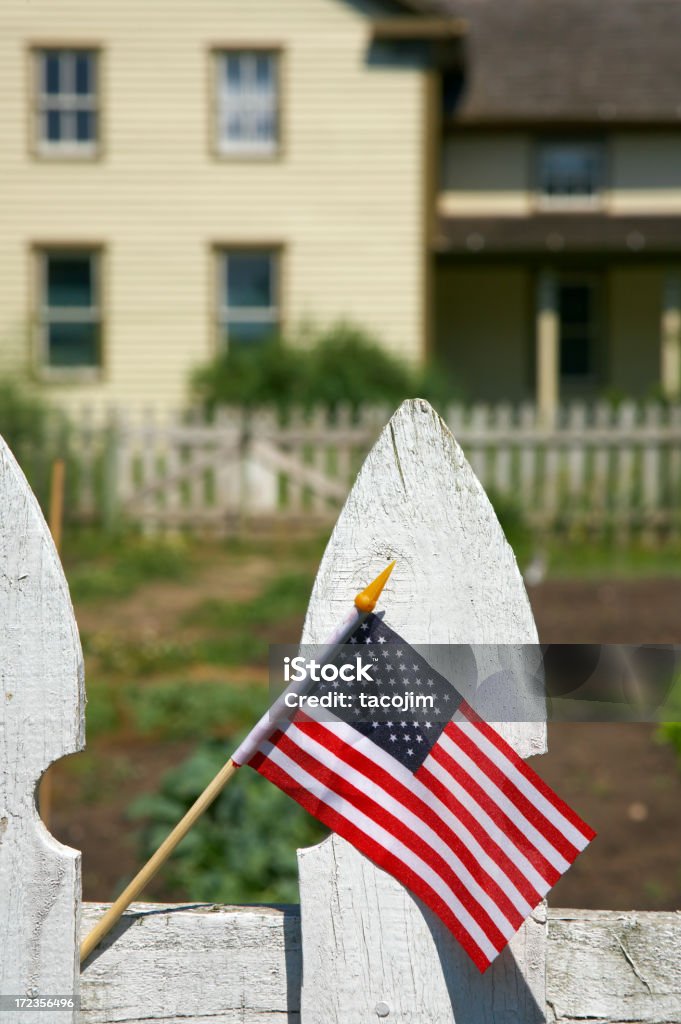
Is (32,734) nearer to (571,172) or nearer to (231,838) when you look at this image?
(231,838)

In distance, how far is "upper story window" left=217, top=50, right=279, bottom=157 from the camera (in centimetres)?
1673

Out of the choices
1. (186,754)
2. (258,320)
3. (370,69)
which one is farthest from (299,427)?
(186,754)

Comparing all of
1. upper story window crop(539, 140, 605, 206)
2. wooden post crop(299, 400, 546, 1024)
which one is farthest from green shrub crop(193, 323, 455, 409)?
wooden post crop(299, 400, 546, 1024)

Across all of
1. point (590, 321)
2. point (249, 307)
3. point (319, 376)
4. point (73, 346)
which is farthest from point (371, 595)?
point (590, 321)

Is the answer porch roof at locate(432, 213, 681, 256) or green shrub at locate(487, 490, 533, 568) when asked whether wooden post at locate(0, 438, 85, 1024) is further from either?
porch roof at locate(432, 213, 681, 256)

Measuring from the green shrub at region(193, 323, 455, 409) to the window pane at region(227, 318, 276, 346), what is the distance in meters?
0.73

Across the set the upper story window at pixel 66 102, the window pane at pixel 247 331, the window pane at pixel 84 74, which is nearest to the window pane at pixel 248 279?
the window pane at pixel 247 331

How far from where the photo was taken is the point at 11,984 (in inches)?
65.2

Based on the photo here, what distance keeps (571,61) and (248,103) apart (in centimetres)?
632

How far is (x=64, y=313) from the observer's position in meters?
17.2

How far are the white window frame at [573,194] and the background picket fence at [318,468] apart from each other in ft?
25.5

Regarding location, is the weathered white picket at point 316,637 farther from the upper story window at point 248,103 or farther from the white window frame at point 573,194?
the white window frame at point 573,194

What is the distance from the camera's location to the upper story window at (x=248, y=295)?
17.2m

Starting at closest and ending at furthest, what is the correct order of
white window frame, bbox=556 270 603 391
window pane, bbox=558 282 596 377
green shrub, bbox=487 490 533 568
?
1. green shrub, bbox=487 490 533 568
2. white window frame, bbox=556 270 603 391
3. window pane, bbox=558 282 596 377
